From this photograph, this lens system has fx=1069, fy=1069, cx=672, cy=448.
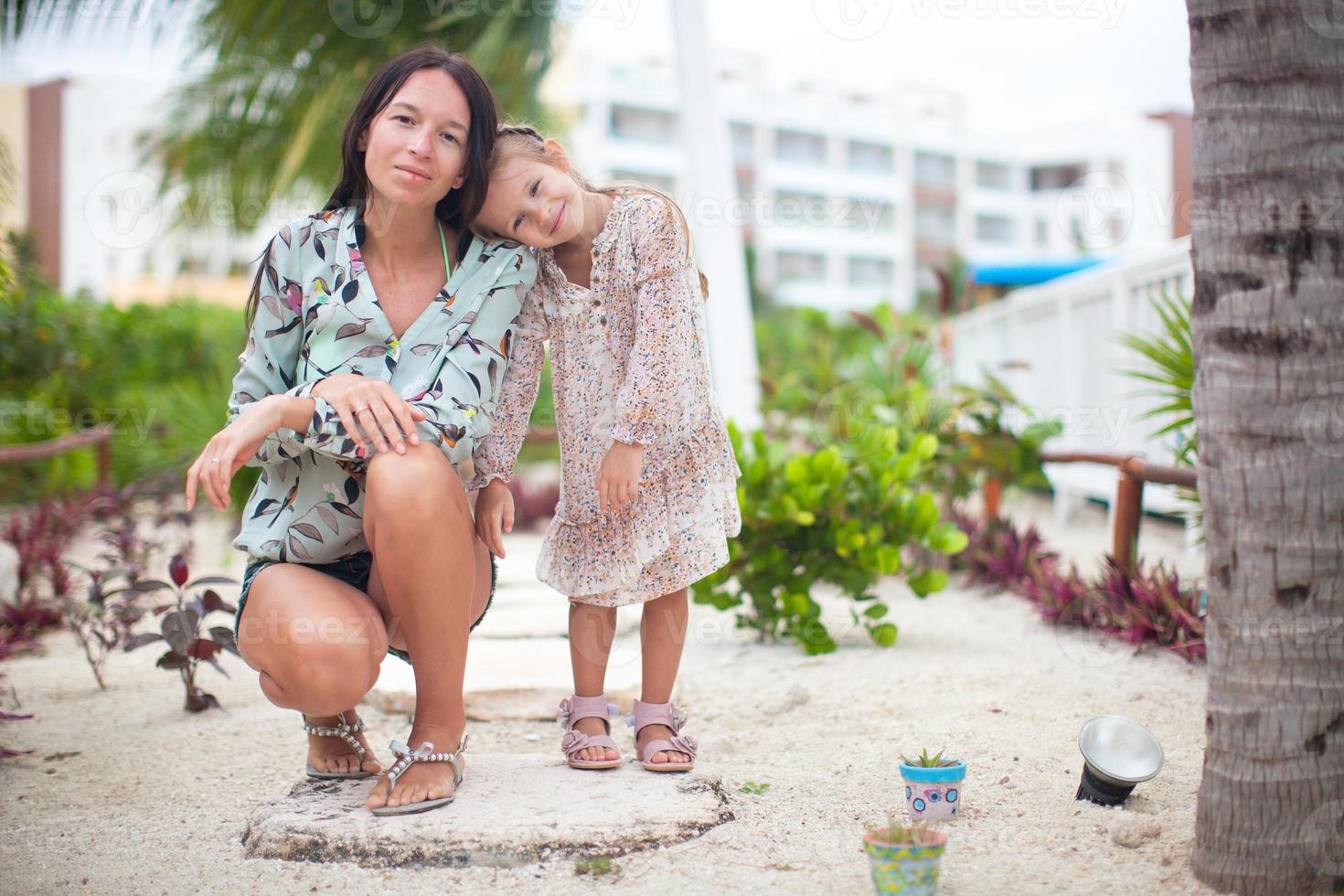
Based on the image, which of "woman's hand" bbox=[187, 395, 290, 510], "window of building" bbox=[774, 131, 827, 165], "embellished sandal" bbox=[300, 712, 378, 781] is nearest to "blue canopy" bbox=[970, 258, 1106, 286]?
"embellished sandal" bbox=[300, 712, 378, 781]

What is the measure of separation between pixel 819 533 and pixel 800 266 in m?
47.8

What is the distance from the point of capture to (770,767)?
2438mm

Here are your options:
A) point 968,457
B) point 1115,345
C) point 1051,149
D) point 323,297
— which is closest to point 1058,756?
point 323,297

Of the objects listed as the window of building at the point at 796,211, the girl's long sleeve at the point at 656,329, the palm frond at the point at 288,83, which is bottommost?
the girl's long sleeve at the point at 656,329

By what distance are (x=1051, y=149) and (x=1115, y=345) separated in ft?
172

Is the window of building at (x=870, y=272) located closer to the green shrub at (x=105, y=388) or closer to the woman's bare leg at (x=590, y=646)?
the green shrub at (x=105, y=388)

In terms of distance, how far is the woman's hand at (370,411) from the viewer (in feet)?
6.31

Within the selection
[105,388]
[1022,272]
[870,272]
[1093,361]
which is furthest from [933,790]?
[870,272]

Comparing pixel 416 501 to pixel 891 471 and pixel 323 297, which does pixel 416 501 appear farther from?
pixel 891 471

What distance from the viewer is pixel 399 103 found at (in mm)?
2090

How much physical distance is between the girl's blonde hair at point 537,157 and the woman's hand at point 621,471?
44 centimetres

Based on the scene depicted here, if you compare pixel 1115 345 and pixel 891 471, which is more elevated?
pixel 1115 345
